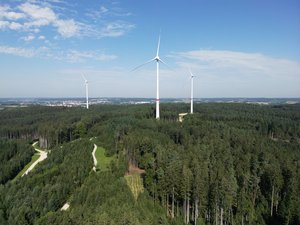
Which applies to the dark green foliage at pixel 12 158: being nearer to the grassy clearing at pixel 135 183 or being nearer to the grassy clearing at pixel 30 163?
the grassy clearing at pixel 30 163

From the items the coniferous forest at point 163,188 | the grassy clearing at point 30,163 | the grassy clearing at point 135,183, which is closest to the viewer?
the coniferous forest at point 163,188

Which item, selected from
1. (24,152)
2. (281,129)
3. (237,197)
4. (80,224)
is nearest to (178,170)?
(237,197)

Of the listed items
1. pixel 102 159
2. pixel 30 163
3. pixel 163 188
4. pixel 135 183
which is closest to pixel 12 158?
pixel 30 163

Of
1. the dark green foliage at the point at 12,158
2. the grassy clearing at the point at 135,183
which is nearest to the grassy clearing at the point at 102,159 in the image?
the grassy clearing at the point at 135,183

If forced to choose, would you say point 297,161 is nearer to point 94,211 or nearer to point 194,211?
point 194,211

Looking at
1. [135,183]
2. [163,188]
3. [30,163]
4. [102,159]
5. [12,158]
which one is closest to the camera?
[163,188]

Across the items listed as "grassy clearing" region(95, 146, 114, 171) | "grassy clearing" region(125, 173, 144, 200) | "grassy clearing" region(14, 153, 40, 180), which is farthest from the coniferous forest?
"grassy clearing" region(95, 146, 114, 171)

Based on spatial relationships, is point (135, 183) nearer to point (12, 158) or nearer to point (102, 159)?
point (102, 159)
